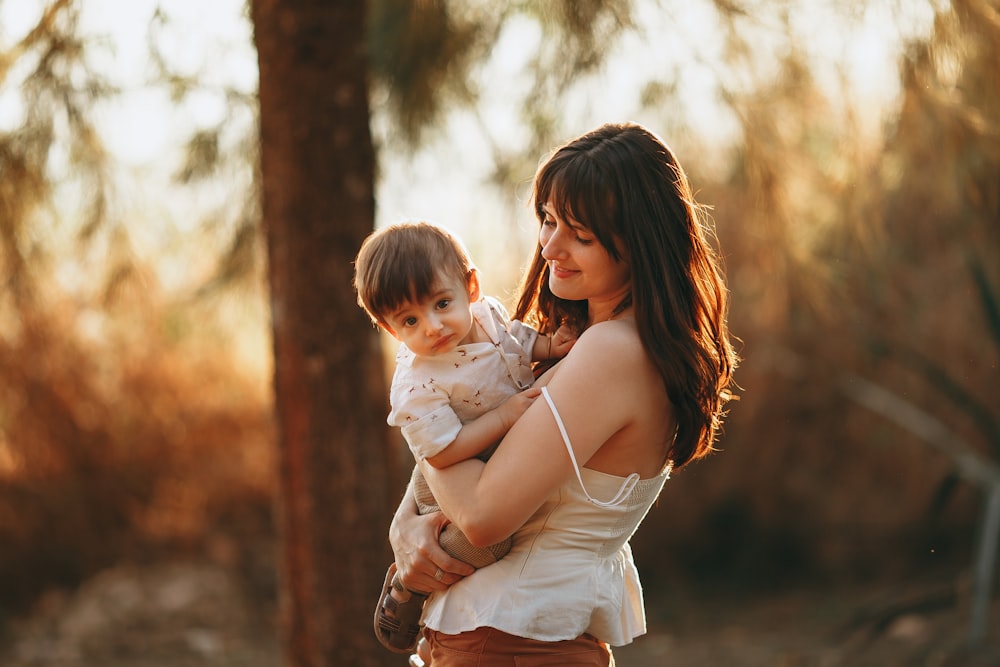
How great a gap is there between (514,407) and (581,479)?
0.17 m

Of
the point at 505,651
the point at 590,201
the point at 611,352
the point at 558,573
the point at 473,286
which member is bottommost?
the point at 505,651

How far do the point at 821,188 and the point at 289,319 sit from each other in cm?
255

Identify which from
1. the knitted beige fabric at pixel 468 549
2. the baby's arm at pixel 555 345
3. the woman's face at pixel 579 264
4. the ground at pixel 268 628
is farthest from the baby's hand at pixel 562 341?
the ground at pixel 268 628

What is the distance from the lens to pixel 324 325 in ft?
12.2

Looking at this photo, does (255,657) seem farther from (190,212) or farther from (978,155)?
(978,155)

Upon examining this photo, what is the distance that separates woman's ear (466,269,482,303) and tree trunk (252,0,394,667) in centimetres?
170

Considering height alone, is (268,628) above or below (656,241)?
below

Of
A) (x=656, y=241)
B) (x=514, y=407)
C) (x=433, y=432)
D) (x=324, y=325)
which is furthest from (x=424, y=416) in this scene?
(x=324, y=325)

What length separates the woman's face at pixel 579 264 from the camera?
194 cm

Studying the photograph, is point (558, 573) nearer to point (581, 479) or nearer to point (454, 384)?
point (581, 479)

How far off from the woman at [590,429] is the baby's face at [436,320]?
17cm

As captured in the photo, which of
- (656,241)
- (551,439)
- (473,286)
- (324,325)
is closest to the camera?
(551,439)

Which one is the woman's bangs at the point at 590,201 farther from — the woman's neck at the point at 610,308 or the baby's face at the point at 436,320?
the baby's face at the point at 436,320

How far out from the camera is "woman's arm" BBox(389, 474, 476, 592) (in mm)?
1967
